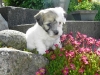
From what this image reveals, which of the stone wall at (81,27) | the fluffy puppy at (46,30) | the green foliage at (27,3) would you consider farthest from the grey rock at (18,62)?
the green foliage at (27,3)

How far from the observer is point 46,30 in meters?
4.64

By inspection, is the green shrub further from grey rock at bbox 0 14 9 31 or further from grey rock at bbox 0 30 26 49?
grey rock at bbox 0 30 26 49

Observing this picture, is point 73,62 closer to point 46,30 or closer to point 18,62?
point 46,30

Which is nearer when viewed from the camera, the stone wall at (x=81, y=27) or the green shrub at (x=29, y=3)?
the stone wall at (x=81, y=27)

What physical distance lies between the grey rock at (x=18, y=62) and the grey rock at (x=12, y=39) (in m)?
0.75

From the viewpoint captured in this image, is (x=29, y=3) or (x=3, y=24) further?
(x=29, y=3)

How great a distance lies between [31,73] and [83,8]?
6880 millimetres

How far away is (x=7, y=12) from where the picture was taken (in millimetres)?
7633

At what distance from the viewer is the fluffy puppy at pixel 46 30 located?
454 centimetres

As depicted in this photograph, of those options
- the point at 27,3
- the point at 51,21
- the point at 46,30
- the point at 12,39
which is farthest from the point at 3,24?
the point at 27,3

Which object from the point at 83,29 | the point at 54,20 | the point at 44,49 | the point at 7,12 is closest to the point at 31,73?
the point at 44,49

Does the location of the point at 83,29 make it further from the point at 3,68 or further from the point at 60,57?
the point at 3,68

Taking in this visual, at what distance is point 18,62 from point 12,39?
1018 millimetres

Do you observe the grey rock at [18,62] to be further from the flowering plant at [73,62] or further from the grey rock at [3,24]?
the grey rock at [3,24]
